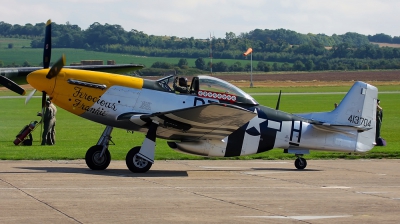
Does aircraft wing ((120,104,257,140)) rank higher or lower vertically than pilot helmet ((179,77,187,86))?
lower

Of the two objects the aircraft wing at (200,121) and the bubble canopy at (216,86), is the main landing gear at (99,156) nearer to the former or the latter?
the aircraft wing at (200,121)

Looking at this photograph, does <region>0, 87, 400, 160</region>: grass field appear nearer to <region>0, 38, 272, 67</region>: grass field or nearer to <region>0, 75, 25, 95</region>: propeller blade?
<region>0, 75, 25, 95</region>: propeller blade

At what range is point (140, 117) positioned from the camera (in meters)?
15.4

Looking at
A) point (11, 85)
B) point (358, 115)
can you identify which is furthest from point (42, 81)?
point (358, 115)

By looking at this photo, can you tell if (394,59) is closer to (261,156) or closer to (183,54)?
(183,54)

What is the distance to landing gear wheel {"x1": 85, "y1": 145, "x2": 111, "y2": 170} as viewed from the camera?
16.0 m

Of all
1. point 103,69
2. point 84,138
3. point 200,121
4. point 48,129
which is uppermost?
point 103,69

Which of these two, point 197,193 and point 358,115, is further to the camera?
point 358,115

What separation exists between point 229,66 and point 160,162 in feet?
243

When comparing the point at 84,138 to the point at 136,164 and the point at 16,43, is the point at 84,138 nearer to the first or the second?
the point at 136,164

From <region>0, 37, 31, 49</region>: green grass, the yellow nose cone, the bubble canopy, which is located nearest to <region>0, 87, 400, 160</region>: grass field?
the yellow nose cone

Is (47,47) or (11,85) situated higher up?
(47,47)

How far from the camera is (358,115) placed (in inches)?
671

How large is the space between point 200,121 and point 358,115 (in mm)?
4075
